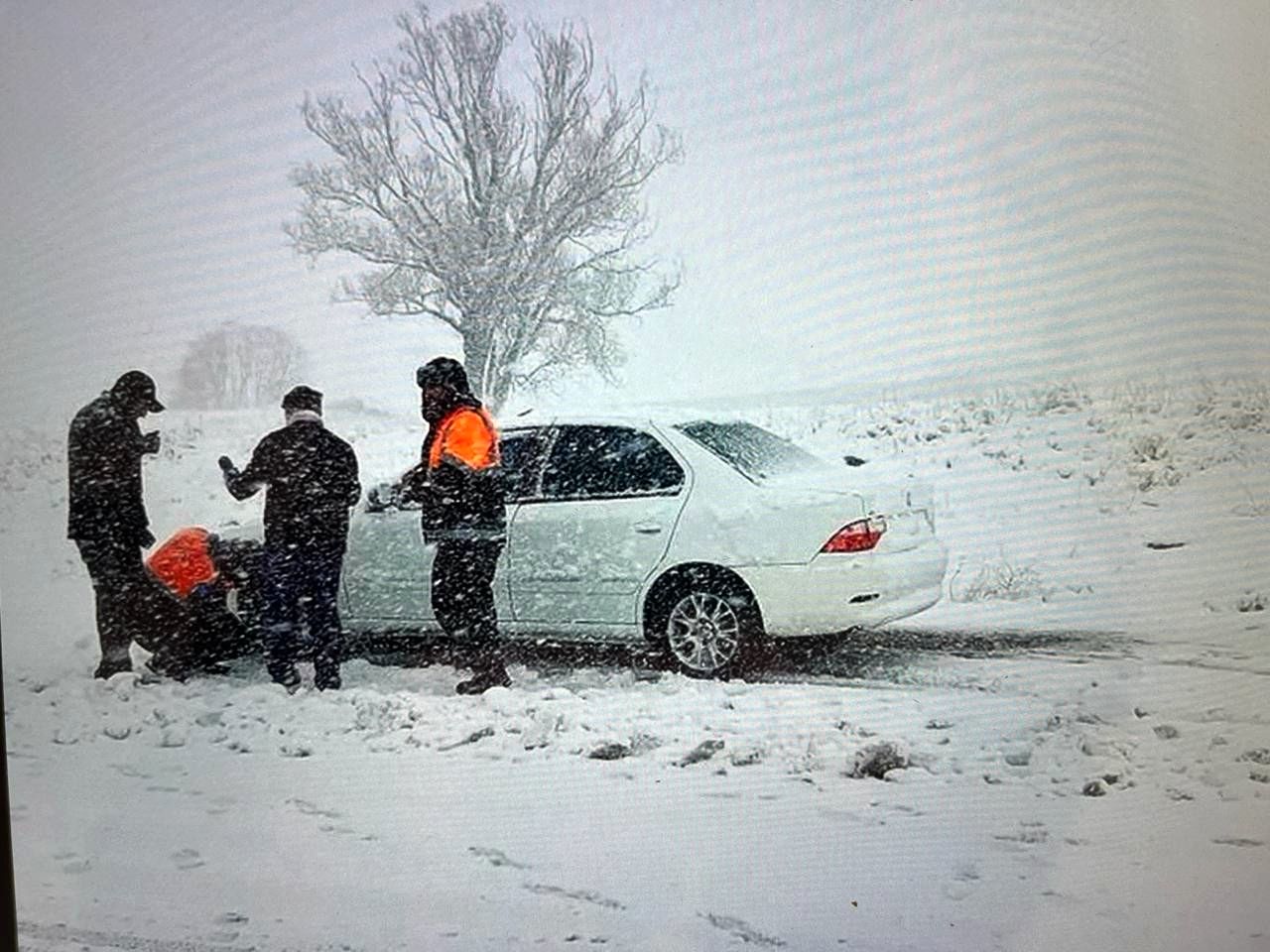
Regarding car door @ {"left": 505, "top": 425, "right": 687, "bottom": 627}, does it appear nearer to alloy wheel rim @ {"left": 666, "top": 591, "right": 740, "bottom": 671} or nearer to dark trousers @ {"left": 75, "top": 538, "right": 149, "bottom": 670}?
alloy wheel rim @ {"left": 666, "top": 591, "right": 740, "bottom": 671}

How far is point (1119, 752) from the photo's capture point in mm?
2016

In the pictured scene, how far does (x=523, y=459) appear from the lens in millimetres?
1969

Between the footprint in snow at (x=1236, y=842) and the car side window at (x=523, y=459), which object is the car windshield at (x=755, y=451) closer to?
the car side window at (x=523, y=459)

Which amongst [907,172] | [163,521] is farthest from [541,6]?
[163,521]

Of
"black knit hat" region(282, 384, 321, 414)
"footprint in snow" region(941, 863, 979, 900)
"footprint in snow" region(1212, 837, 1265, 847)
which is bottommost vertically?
"footprint in snow" region(941, 863, 979, 900)

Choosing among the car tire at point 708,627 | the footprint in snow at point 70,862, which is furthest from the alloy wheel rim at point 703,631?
the footprint in snow at point 70,862

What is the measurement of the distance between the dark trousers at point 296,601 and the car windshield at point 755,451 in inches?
23.9

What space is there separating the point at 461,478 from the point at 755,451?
0.46m

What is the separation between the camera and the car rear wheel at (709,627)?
6.46 ft

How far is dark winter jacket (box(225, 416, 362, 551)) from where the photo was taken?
6.50 feet

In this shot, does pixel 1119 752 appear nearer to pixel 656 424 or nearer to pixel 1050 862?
pixel 1050 862

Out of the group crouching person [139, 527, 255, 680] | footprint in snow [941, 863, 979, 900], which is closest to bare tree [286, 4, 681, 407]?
crouching person [139, 527, 255, 680]

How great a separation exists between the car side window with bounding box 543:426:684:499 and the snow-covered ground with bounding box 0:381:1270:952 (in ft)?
0.78

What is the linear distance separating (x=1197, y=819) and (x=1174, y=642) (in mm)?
291
